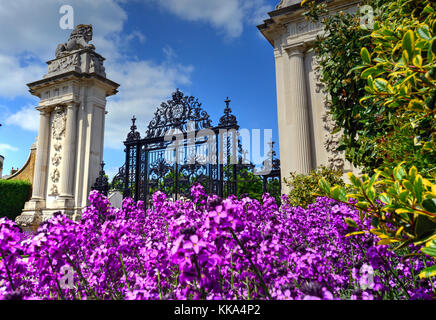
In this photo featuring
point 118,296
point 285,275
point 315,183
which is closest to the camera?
point 285,275

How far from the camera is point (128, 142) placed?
37.9 ft

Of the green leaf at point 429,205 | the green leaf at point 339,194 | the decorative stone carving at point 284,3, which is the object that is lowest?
the green leaf at point 429,205

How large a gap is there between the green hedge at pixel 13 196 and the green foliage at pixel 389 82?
16.5 meters

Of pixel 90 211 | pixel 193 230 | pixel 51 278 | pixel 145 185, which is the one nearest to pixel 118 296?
pixel 51 278

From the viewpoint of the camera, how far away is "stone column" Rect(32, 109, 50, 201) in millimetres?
12828

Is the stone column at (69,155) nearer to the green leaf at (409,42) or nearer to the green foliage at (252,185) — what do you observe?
the green foliage at (252,185)

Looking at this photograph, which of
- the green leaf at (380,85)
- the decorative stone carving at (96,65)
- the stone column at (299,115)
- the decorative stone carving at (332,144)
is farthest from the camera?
the decorative stone carving at (96,65)

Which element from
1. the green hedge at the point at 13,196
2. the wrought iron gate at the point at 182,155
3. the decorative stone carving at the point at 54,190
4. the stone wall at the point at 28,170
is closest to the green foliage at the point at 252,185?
the wrought iron gate at the point at 182,155

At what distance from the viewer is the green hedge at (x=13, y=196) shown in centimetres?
1441

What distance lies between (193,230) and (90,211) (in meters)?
2.89

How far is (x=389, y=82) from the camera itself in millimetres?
1862

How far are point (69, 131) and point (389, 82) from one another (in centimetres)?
1338

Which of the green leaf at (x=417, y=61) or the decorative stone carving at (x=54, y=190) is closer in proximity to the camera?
the green leaf at (x=417, y=61)

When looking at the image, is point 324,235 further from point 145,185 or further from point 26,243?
point 145,185
